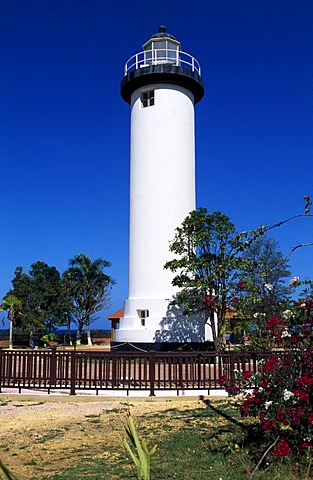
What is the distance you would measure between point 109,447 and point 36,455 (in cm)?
93

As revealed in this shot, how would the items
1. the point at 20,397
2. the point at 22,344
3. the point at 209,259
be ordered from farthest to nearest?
the point at 22,344 → the point at 209,259 → the point at 20,397

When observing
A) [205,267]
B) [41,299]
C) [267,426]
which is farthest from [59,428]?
[41,299]

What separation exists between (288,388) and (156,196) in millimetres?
14491

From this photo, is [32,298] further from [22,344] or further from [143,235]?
[143,235]

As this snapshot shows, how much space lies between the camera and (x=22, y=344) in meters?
32.4

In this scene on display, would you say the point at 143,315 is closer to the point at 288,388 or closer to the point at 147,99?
the point at 147,99

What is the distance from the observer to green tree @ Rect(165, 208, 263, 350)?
17016 millimetres

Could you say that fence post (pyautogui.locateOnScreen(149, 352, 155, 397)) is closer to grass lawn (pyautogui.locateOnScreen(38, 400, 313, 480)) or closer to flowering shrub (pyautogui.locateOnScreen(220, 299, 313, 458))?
grass lawn (pyautogui.locateOnScreen(38, 400, 313, 480))

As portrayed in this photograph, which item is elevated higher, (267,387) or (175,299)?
(175,299)

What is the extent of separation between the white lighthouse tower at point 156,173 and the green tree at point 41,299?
16.0 m

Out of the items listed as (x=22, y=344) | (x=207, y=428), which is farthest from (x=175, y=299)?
(x=22, y=344)

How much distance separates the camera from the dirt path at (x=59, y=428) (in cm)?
584

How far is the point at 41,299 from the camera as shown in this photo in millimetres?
34625

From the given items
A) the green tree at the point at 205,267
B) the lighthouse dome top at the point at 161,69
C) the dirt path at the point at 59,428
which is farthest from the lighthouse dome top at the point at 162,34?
the dirt path at the point at 59,428
